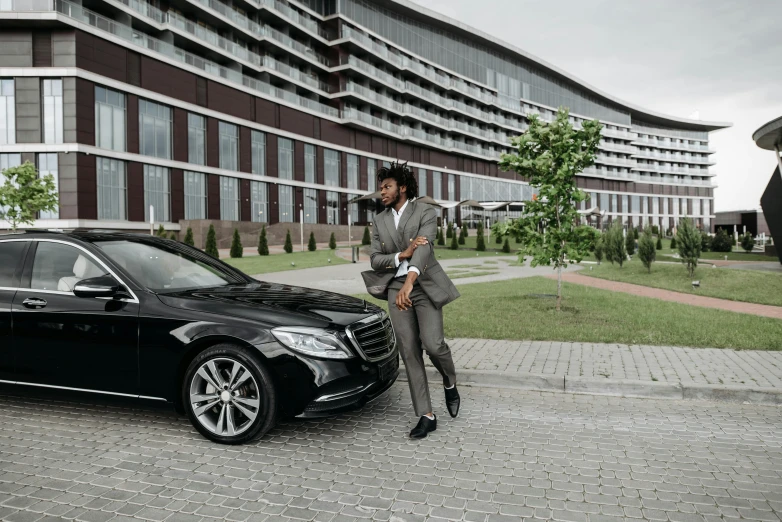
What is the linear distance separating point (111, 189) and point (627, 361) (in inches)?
1430

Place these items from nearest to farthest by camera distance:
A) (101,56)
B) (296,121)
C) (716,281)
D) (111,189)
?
(716,281)
(101,56)
(111,189)
(296,121)

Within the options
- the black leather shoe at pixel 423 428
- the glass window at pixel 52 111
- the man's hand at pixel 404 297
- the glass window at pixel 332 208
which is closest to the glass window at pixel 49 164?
the glass window at pixel 52 111

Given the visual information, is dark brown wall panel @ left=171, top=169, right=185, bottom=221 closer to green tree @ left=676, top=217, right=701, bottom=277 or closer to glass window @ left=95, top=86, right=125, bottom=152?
glass window @ left=95, top=86, right=125, bottom=152

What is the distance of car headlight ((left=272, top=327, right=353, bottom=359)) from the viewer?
3.99 metres

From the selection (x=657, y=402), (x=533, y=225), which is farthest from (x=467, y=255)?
(x=657, y=402)

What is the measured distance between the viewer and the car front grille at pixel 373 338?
4.23 meters

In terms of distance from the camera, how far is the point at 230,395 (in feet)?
13.3

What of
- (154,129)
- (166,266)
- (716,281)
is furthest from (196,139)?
(166,266)

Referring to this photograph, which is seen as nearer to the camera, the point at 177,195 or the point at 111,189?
the point at 111,189

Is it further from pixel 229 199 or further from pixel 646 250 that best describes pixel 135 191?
pixel 646 250

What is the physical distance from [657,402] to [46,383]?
216 inches

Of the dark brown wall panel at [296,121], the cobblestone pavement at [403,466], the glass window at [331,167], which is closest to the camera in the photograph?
the cobblestone pavement at [403,466]

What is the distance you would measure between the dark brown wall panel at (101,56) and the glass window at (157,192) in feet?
20.6

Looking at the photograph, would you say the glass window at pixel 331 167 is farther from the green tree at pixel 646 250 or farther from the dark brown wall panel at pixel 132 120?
the green tree at pixel 646 250
